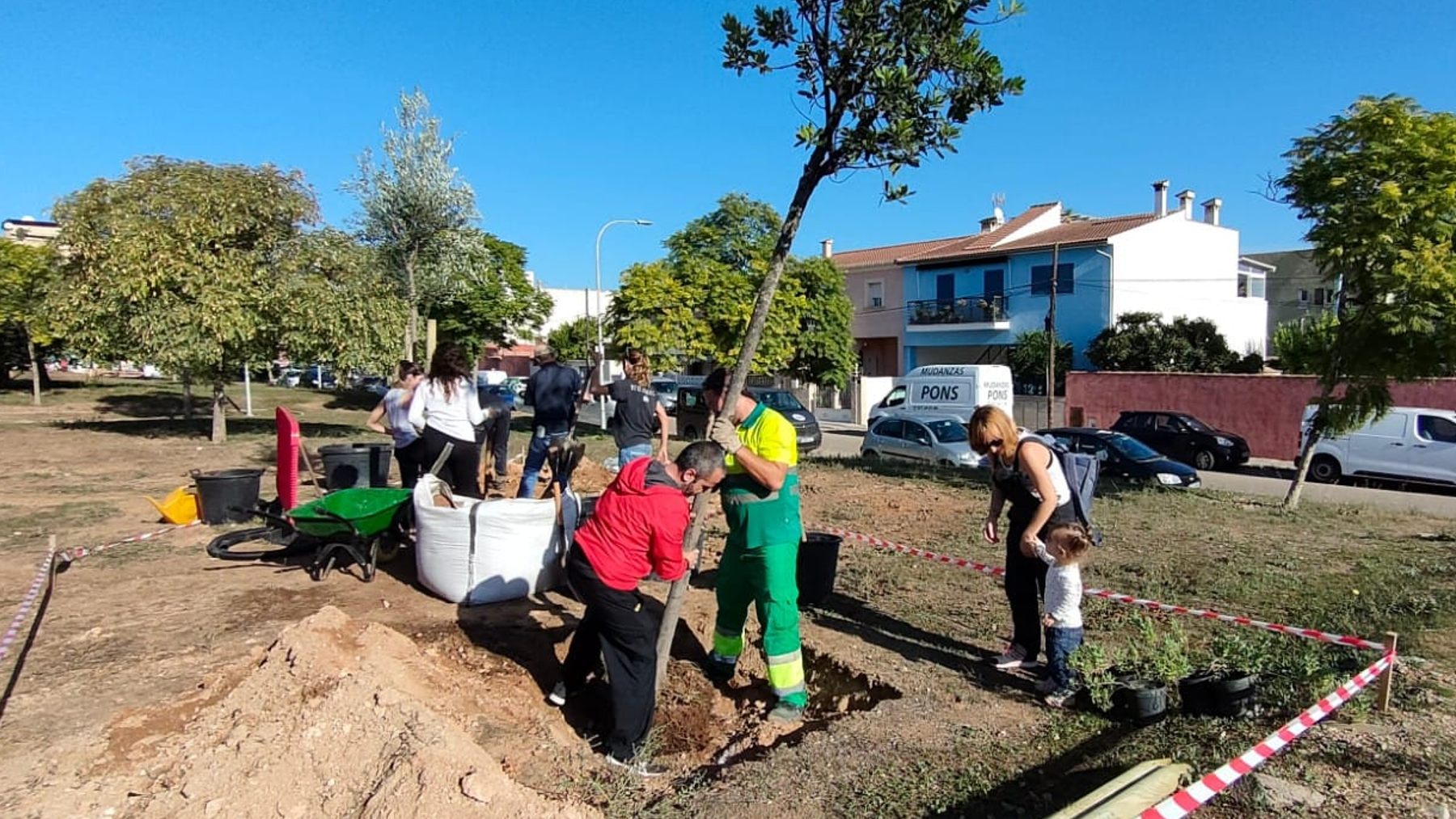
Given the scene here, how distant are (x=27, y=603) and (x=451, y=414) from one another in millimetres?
2983

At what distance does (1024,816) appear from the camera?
326 centimetres

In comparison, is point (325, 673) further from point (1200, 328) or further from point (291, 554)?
point (1200, 328)

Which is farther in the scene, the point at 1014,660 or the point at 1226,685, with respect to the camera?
the point at 1014,660

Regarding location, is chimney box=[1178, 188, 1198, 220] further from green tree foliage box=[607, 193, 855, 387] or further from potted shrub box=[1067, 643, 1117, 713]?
potted shrub box=[1067, 643, 1117, 713]

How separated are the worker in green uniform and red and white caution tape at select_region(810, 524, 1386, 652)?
2.09m

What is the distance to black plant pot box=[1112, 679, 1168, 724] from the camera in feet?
13.3

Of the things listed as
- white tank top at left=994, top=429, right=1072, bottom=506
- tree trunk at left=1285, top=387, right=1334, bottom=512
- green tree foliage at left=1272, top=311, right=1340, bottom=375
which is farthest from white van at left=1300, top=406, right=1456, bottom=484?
white tank top at left=994, top=429, right=1072, bottom=506

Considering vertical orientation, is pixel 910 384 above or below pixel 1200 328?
below

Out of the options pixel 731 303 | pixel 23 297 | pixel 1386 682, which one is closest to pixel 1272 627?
pixel 1386 682

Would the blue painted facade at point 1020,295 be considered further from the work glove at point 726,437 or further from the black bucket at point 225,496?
the work glove at point 726,437

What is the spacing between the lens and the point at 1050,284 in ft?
97.1

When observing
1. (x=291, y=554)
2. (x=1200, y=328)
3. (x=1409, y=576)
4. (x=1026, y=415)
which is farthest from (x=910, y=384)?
(x=291, y=554)

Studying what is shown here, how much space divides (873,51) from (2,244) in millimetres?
40122

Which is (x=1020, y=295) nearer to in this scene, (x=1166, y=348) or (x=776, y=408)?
(x=1166, y=348)
